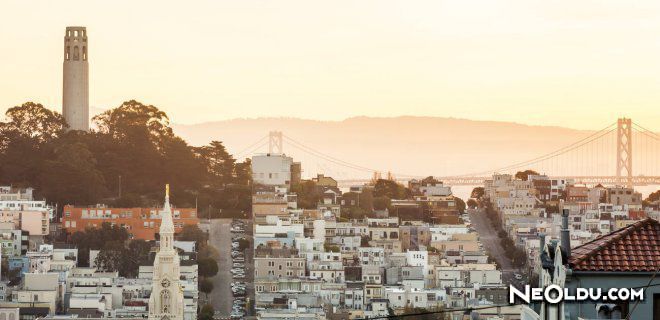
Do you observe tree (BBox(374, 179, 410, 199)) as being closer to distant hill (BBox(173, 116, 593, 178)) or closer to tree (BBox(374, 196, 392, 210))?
tree (BBox(374, 196, 392, 210))

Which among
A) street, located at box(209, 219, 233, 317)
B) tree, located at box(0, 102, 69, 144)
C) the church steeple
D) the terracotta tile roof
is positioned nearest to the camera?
the terracotta tile roof

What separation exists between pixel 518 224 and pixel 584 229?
2.05 m

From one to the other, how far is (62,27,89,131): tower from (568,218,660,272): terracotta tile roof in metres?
58.4

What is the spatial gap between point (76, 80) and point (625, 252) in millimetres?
58668

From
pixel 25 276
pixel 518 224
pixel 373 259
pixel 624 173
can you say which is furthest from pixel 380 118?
pixel 25 276

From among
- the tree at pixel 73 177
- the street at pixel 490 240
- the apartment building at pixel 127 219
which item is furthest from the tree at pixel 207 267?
the street at pixel 490 240

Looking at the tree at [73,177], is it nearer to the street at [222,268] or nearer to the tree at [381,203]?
the street at [222,268]

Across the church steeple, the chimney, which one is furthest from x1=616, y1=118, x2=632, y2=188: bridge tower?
the chimney

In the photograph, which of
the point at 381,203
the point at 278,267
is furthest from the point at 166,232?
the point at 381,203

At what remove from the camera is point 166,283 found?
2014 inches

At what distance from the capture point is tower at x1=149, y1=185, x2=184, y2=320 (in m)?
49.8

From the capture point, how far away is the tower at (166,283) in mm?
49763

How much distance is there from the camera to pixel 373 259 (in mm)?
60562

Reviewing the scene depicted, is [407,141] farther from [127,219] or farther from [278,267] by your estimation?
[278,267]
